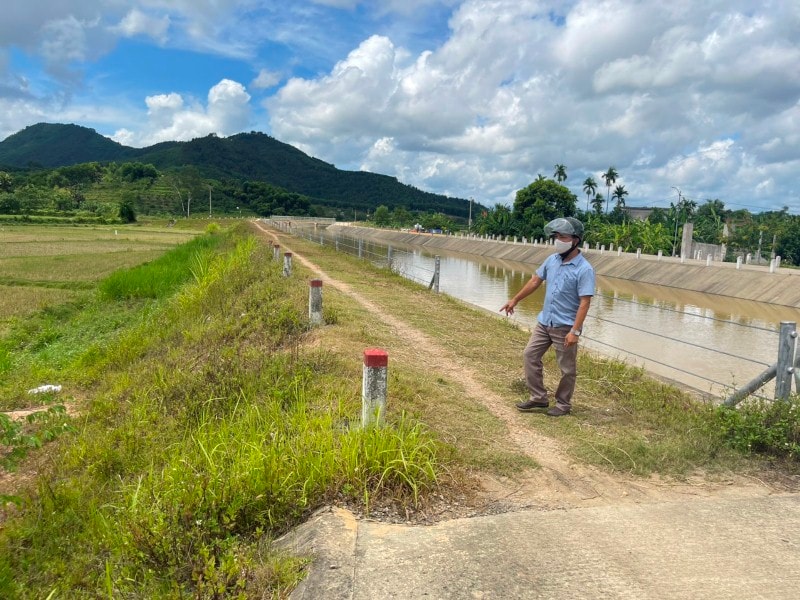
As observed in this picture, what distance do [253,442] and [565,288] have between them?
110 inches

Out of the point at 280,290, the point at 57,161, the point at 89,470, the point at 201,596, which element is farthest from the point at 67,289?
the point at 57,161

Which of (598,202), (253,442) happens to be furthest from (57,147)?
(253,442)

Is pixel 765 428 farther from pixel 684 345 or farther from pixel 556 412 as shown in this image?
pixel 684 345

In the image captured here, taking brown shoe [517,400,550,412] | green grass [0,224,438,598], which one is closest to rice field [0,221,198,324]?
green grass [0,224,438,598]

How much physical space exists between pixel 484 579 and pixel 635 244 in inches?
1735

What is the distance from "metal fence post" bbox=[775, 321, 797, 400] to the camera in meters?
4.57

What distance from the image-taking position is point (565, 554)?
278 cm

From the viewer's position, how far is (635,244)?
42625mm

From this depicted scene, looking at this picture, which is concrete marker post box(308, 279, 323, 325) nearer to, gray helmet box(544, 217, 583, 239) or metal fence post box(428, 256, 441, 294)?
gray helmet box(544, 217, 583, 239)

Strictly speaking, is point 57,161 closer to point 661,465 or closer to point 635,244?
point 635,244

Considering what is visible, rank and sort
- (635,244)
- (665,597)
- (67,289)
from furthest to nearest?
(635,244), (67,289), (665,597)

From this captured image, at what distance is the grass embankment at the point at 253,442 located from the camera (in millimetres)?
2955

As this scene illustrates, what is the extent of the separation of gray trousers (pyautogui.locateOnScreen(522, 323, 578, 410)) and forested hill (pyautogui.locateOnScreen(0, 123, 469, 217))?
13442 cm

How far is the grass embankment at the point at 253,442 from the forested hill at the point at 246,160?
132 metres
